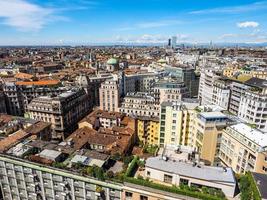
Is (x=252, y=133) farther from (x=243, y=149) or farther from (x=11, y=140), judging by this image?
(x=11, y=140)

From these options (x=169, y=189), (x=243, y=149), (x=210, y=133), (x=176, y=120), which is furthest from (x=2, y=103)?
(x=243, y=149)

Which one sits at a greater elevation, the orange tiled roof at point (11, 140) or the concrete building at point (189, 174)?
the concrete building at point (189, 174)

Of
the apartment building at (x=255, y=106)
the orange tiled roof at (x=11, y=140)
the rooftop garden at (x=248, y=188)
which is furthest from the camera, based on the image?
the apartment building at (x=255, y=106)

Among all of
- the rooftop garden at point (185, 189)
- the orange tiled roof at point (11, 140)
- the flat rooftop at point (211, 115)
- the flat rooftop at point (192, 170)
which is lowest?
the orange tiled roof at point (11, 140)

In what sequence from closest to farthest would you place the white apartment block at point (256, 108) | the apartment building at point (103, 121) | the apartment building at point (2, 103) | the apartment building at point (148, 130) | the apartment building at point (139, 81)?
the white apartment block at point (256, 108)
the apartment building at point (148, 130)
the apartment building at point (103, 121)
the apartment building at point (2, 103)
the apartment building at point (139, 81)

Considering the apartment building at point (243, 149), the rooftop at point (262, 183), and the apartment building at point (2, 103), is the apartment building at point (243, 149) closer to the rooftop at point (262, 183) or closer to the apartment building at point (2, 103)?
the rooftop at point (262, 183)

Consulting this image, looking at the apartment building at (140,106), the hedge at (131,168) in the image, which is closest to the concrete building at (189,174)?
the hedge at (131,168)

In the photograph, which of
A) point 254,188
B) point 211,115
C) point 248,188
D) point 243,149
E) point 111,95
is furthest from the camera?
point 111,95
